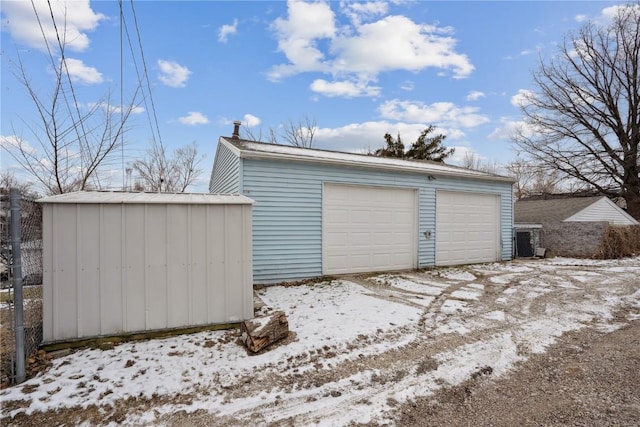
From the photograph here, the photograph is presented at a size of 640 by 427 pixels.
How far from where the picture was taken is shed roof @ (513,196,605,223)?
41.6 ft

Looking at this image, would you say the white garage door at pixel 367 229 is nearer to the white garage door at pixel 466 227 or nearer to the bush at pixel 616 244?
the white garage door at pixel 466 227

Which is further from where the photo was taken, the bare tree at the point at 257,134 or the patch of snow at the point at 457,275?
the bare tree at the point at 257,134

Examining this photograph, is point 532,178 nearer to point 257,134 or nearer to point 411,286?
point 257,134

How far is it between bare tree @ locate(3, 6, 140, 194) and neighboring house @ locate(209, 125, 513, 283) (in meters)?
2.89

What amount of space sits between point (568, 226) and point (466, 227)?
19.5 ft

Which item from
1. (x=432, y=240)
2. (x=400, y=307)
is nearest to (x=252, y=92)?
(x=432, y=240)

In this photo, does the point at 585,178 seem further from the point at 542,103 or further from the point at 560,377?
the point at 560,377

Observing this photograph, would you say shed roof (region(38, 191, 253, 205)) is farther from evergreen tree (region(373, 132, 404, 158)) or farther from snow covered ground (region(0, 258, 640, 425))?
evergreen tree (region(373, 132, 404, 158))

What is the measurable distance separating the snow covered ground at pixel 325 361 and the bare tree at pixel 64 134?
6.18 metres

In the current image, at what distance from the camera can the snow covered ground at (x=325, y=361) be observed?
2.44 m

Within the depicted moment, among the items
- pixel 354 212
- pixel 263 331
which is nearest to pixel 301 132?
pixel 354 212

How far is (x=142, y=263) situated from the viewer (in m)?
3.61

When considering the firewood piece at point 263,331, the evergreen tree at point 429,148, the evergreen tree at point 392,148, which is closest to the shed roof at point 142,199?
the firewood piece at point 263,331

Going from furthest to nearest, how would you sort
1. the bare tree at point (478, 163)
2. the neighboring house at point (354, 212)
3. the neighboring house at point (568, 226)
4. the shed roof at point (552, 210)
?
the bare tree at point (478, 163) → the shed roof at point (552, 210) → the neighboring house at point (568, 226) → the neighboring house at point (354, 212)
